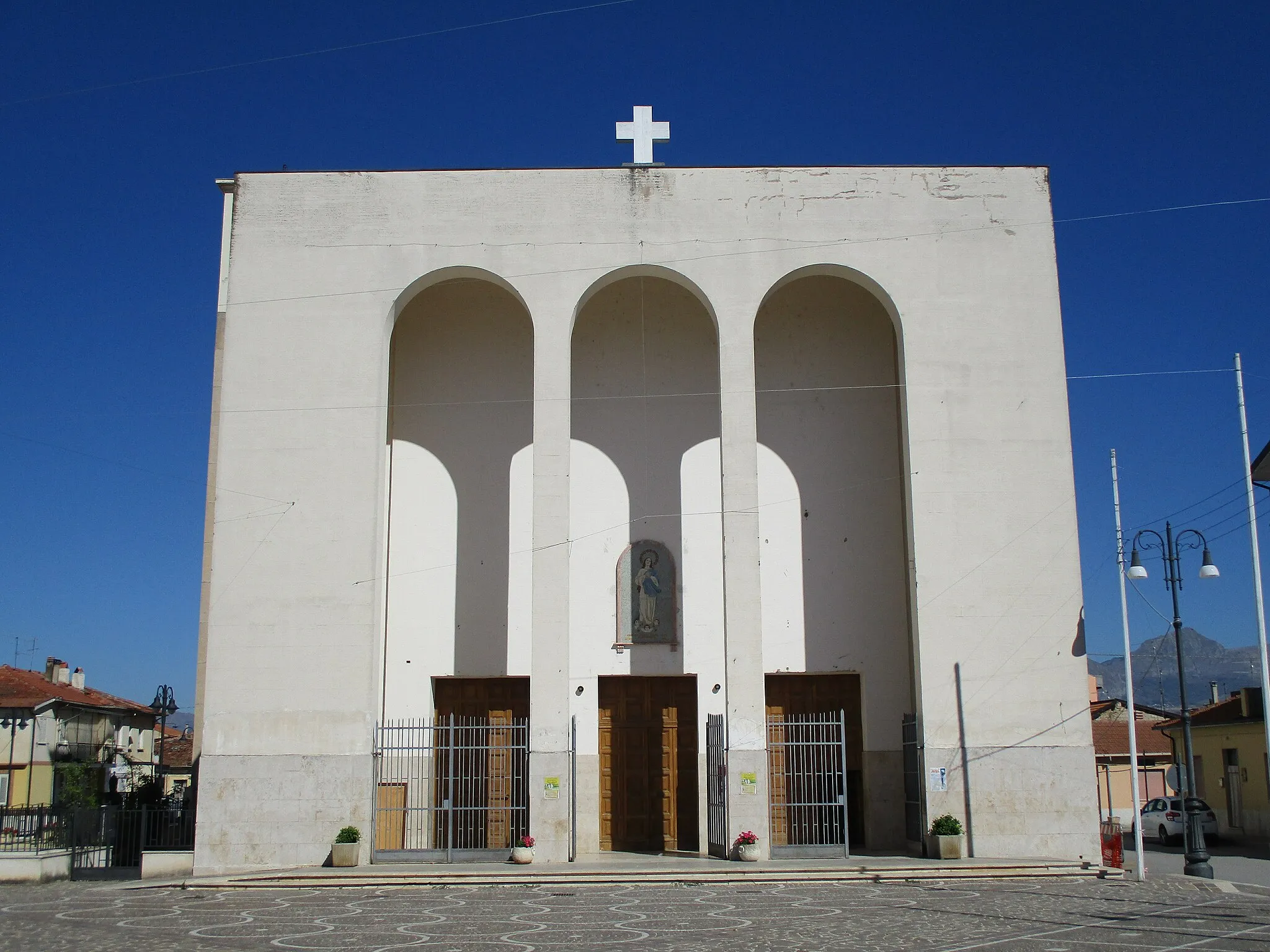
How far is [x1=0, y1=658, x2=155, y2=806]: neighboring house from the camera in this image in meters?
33.8

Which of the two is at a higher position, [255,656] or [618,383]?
[618,383]

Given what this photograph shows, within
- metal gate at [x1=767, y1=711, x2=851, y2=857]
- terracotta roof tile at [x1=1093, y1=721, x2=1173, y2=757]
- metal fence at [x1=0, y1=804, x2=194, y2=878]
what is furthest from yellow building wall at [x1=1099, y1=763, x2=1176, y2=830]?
metal fence at [x1=0, y1=804, x2=194, y2=878]

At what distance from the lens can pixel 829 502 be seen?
2236cm

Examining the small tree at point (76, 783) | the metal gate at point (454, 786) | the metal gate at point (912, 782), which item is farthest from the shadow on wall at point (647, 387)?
the small tree at point (76, 783)

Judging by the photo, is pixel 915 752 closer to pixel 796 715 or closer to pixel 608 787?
pixel 796 715

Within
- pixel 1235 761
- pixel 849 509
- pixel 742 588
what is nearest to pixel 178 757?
pixel 849 509

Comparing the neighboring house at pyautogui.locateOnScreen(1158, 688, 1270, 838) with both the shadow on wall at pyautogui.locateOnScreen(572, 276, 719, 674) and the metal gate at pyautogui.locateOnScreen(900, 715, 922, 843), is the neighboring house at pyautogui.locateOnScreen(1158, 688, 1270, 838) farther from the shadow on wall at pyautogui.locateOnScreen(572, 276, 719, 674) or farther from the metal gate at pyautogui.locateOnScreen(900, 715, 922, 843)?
the shadow on wall at pyautogui.locateOnScreen(572, 276, 719, 674)

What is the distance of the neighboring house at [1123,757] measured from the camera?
4279 cm

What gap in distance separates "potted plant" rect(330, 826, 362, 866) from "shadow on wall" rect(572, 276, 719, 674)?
6.99 m

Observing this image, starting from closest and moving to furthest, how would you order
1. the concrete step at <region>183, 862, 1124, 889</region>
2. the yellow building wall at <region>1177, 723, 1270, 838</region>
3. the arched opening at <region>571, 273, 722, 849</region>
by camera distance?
the concrete step at <region>183, 862, 1124, 889</region>, the arched opening at <region>571, 273, 722, 849</region>, the yellow building wall at <region>1177, 723, 1270, 838</region>

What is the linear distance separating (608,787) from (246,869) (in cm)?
611

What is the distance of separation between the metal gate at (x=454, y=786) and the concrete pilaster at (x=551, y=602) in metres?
0.52

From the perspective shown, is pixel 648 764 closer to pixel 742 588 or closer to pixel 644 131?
pixel 742 588

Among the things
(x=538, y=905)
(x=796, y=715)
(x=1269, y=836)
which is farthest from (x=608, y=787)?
(x=1269, y=836)
